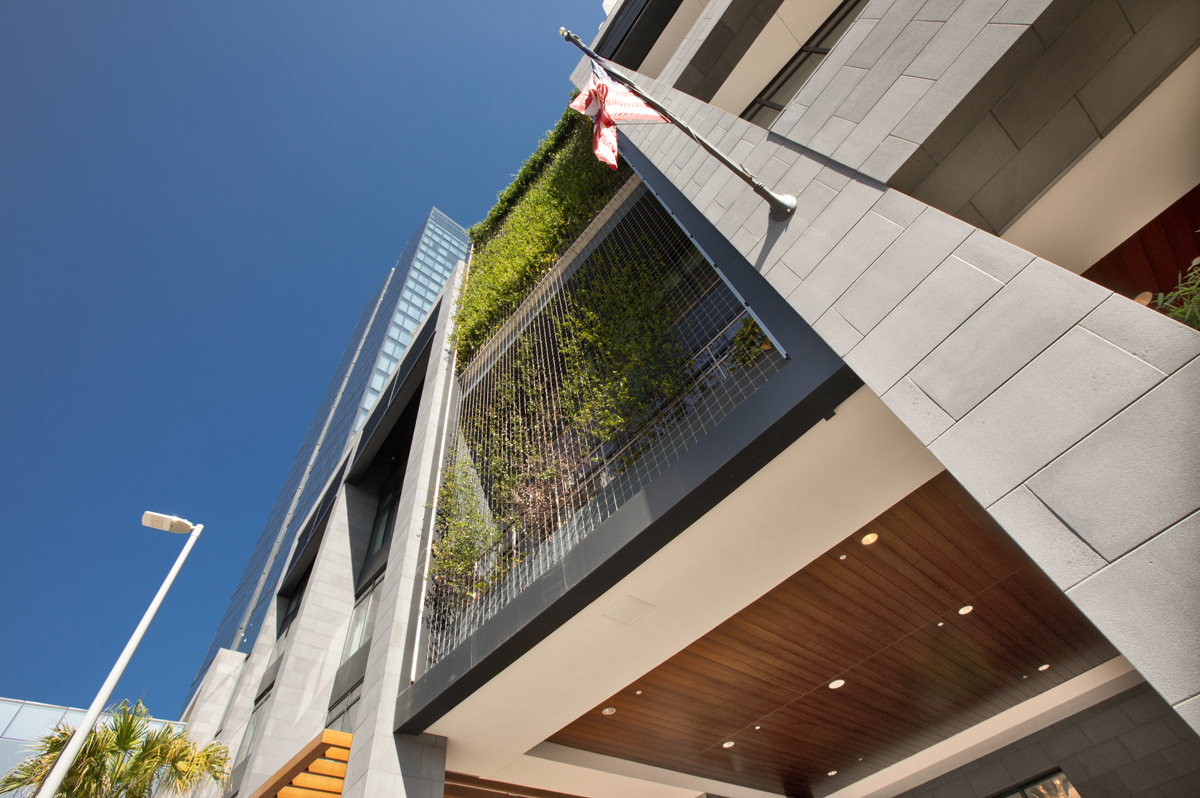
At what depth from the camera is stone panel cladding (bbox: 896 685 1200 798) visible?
828 centimetres

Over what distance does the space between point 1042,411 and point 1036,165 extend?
2.59m

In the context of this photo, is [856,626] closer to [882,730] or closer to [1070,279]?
[882,730]

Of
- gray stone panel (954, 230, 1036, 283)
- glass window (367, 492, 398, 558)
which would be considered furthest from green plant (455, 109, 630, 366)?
gray stone panel (954, 230, 1036, 283)

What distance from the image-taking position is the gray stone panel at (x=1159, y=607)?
6.83ft

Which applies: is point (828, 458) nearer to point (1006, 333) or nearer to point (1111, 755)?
point (1006, 333)

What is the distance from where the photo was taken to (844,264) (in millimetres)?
4000

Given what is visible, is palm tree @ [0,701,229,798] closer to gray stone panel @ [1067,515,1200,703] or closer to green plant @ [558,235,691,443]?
green plant @ [558,235,691,443]

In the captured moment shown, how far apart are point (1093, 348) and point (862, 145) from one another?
2.42m

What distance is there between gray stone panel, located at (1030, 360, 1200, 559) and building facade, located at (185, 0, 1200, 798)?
14mm

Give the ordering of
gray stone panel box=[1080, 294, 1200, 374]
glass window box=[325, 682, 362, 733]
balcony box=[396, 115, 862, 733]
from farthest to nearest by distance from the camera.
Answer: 1. glass window box=[325, 682, 362, 733]
2. balcony box=[396, 115, 862, 733]
3. gray stone panel box=[1080, 294, 1200, 374]

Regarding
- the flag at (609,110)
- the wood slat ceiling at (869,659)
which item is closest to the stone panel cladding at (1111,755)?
the wood slat ceiling at (869,659)

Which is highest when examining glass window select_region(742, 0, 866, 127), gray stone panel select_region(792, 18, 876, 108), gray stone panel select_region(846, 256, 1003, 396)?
glass window select_region(742, 0, 866, 127)

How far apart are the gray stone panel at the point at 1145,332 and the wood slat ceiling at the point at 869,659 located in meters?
3.18

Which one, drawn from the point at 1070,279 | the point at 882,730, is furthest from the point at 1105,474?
the point at 882,730
